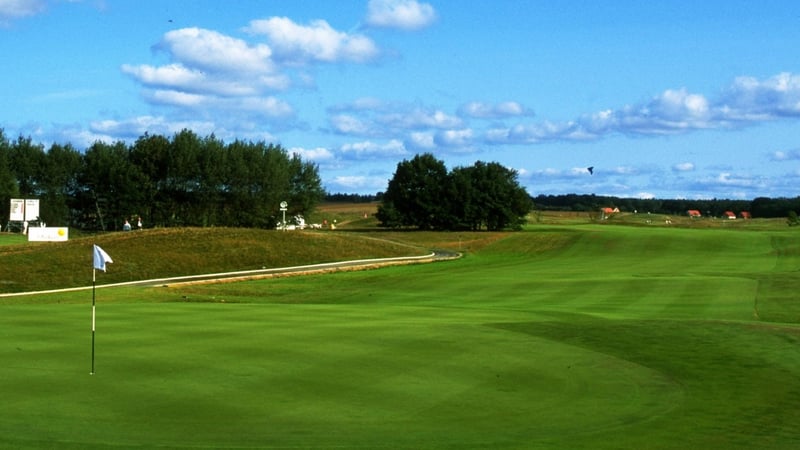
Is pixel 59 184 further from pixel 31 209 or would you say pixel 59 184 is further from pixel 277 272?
pixel 277 272

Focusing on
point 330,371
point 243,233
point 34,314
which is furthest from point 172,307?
point 243,233

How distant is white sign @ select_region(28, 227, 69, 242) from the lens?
2751 inches

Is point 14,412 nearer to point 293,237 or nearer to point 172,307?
point 172,307

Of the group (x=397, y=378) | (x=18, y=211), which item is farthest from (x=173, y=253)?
(x=397, y=378)

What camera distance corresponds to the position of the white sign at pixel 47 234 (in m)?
69.9

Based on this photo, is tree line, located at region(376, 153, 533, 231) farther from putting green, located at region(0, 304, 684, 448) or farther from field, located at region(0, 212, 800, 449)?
putting green, located at region(0, 304, 684, 448)

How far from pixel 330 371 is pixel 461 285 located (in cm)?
3066

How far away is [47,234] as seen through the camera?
72.2 meters

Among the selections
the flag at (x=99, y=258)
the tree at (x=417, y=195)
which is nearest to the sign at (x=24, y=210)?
the tree at (x=417, y=195)

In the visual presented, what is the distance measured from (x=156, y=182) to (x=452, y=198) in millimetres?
38614

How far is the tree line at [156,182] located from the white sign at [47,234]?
3237cm

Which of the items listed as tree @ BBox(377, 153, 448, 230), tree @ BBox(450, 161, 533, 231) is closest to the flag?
tree @ BBox(450, 161, 533, 231)

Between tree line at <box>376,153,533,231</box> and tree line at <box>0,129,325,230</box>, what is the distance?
19812 mm

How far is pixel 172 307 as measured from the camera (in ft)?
91.0
